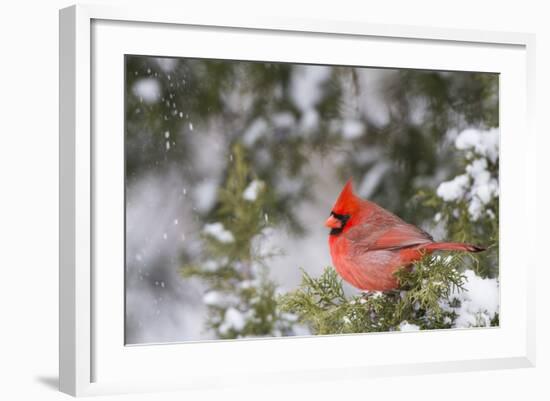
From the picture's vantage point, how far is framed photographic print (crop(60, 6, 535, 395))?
3121 mm

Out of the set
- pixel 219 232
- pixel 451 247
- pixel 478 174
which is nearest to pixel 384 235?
pixel 451 247

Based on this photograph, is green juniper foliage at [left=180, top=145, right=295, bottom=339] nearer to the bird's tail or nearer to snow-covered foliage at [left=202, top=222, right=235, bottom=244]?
snow-covered foliage at [left=202, top=222, right=235, bottom=244]

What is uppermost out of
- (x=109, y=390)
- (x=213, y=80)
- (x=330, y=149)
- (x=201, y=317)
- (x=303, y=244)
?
(x=213, y=80)

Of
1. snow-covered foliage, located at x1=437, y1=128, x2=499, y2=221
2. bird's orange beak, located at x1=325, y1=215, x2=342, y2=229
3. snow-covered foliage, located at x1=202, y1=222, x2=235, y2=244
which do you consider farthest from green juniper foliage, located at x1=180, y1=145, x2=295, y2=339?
snow-covered foliage, located at x1=437, y1=128, x2=499, y2=221

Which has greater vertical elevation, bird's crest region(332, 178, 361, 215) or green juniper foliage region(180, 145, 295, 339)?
bird's crest region(332, 178, 361, 215)

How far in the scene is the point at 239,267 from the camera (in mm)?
3350

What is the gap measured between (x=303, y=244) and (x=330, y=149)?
375 mm

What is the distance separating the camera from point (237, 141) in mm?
3330

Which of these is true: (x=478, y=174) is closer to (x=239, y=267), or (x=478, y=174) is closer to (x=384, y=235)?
(x=384, y=235)

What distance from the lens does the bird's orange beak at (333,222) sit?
3.45 meters

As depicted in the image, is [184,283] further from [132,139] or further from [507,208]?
[507,208]

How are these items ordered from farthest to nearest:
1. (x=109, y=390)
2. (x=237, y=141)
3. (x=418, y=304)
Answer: (x=418, y=304) → (x=237, y=141) → (x=109, y=390)

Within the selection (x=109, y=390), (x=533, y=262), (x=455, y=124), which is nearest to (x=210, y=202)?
(x=109, y=390)

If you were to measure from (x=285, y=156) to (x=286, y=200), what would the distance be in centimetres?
16
